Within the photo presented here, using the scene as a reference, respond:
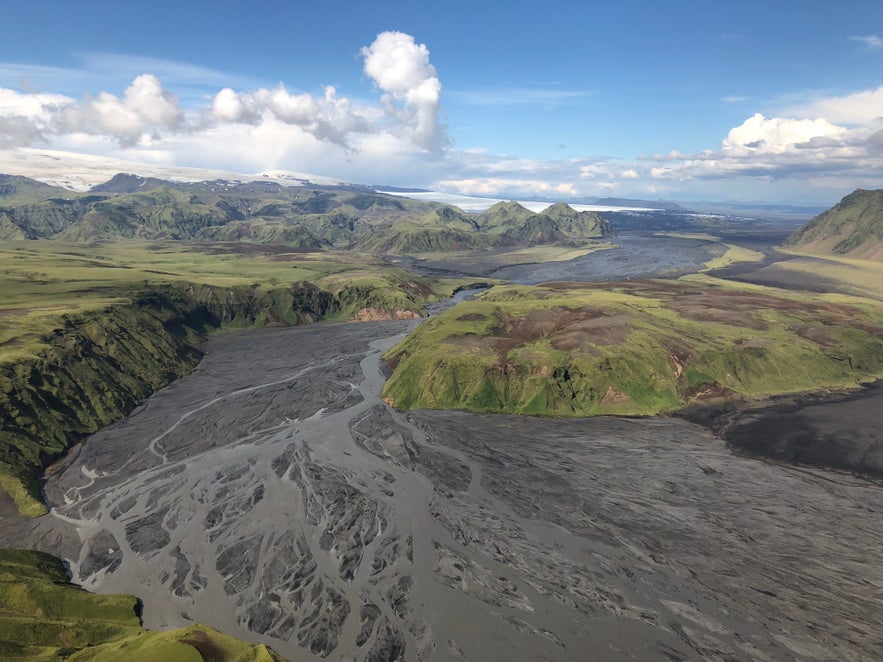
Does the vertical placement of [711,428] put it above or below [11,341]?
below

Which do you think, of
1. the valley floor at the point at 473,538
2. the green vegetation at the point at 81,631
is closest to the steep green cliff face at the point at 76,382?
the valley floor at the point at 473,538

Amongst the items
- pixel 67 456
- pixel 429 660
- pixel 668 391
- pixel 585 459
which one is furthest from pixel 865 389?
pixel 67 456

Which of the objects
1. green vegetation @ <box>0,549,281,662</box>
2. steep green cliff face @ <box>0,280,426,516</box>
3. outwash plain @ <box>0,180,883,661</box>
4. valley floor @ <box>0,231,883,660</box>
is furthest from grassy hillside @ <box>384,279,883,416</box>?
green vegetation @ <box>0,549,281,662</box>

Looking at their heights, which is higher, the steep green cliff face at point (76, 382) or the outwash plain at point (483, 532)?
the steep green cliff face at point (76, 382)

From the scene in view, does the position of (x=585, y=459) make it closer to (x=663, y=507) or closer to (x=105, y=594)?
(x=663, y=507)

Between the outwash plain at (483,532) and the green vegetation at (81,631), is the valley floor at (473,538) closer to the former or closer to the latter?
the outwash plain at (483,532)

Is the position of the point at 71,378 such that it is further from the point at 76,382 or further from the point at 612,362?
the point at 612,362
